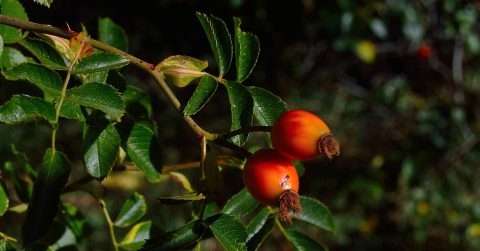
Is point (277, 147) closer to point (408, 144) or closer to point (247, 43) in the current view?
point (247, 43)

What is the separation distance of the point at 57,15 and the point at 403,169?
9.03ft

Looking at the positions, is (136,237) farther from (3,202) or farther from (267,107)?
(267,107)

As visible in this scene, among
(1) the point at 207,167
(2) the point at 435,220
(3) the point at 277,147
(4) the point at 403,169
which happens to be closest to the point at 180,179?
(1) the point at 207,167

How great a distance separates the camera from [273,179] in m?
1.05

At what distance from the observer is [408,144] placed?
12.5 feet

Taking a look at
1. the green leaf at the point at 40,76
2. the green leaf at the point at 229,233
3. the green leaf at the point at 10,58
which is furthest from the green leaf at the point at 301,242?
the green leaf at the point at 10,58

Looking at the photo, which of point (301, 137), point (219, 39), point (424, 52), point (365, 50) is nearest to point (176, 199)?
point (301, 137)

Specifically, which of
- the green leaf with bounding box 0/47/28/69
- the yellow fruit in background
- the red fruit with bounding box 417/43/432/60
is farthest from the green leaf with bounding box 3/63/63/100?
the red fruit with bounding box 417/43/432/60

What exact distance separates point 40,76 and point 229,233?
0.45m

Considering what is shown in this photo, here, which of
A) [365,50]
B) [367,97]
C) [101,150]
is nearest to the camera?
[101,150]

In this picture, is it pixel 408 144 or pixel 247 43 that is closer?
pixel 247 43

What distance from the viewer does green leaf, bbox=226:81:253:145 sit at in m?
1.15

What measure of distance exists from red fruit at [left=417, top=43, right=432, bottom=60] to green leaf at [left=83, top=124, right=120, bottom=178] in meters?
3.39

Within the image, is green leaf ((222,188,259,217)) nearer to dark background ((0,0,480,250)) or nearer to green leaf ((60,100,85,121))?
green leaf ((60,100,85,121))
